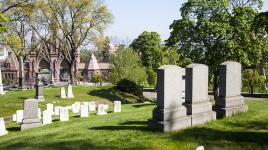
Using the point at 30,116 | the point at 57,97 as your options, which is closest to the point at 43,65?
the point at 57,97

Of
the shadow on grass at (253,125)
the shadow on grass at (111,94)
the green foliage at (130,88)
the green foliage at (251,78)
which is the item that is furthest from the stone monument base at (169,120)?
the green foliage at (251,78)

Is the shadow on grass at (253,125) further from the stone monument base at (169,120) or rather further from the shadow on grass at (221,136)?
the stone monument base at (169,120)

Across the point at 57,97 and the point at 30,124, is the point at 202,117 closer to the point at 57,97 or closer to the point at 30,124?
the point at 30,124

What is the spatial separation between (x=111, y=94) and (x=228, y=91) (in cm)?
2386

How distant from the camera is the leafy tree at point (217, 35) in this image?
28.9 metres

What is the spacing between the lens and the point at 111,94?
35875 mm

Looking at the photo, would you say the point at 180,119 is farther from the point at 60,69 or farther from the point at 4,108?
the point at 60,69

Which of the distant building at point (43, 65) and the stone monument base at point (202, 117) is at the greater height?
the distant building at point (43, 65)

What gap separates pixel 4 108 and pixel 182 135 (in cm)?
1909

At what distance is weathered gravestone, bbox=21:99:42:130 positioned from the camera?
15664 mm

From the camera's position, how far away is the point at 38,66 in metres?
74.6

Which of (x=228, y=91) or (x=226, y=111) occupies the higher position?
(x=228, y=91)

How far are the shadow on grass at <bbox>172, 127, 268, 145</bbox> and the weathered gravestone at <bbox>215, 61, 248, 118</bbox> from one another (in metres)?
2.20

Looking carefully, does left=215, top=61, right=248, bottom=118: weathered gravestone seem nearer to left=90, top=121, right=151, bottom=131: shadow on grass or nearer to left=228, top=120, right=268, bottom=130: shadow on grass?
left=228, top=120, right=268, bottom=130: shadow on grass
